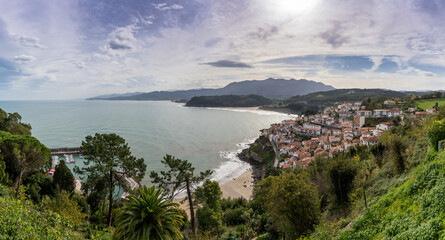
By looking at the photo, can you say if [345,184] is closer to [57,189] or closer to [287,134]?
[57,189]

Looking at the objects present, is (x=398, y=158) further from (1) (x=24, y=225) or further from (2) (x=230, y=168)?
(2) (x=230, y=168)

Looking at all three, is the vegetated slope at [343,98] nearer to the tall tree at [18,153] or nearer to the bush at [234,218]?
the bush at [234,218]

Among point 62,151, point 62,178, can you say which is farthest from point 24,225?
point 62,151

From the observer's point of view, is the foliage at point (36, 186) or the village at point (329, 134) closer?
the foliage at point (36, 186)

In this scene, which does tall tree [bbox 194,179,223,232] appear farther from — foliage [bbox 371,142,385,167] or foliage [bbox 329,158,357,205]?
foliage [bbox 371,142,385,167]

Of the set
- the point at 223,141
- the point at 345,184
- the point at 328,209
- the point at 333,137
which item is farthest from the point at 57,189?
the point at 333,137

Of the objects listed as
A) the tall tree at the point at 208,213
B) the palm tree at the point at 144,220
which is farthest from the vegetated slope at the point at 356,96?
the palm tree at the point at 144,220

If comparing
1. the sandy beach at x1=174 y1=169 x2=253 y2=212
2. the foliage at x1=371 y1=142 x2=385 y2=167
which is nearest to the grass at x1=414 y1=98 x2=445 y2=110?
the foliage at x1=371 y1=142 x2=385 y2=167
